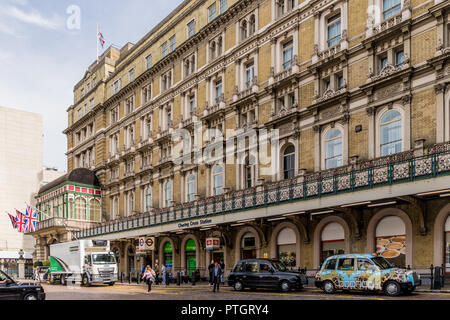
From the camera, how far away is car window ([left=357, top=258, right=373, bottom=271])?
19.6 metres

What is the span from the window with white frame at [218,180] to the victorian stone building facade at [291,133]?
0.14 meters

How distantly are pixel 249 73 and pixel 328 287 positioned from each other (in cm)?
1955

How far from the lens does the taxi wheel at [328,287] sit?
20.8 m

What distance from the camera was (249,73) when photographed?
36.5 metres

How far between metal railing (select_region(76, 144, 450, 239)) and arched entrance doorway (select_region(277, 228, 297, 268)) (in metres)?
2.84

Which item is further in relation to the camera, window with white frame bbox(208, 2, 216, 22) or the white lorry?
window with white frame bbox(208, 2, 216, 22)

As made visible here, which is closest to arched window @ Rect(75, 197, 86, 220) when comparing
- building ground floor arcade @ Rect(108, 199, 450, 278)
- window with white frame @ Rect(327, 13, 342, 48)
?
building ground floor arcade @ Rect(108, 199, 450, 278)

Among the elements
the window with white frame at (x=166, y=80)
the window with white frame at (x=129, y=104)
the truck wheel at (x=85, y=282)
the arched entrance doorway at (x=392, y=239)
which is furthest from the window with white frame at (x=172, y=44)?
the arched entrance doorway at (x=392, y=239)

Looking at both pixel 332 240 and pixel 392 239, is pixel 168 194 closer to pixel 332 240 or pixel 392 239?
pixel 332 240

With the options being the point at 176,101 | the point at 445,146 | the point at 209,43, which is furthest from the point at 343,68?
the point at 176,101

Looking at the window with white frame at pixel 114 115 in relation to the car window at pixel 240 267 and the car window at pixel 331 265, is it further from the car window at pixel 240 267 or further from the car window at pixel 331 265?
the car window at pixel 331 265

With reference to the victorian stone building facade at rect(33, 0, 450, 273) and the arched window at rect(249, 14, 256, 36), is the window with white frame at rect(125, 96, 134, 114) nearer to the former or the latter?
the victorian stone building facade at rect(33, 0, 450, 273)

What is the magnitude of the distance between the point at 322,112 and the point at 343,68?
278 cm

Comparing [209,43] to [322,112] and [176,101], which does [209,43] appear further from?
[322,112]
